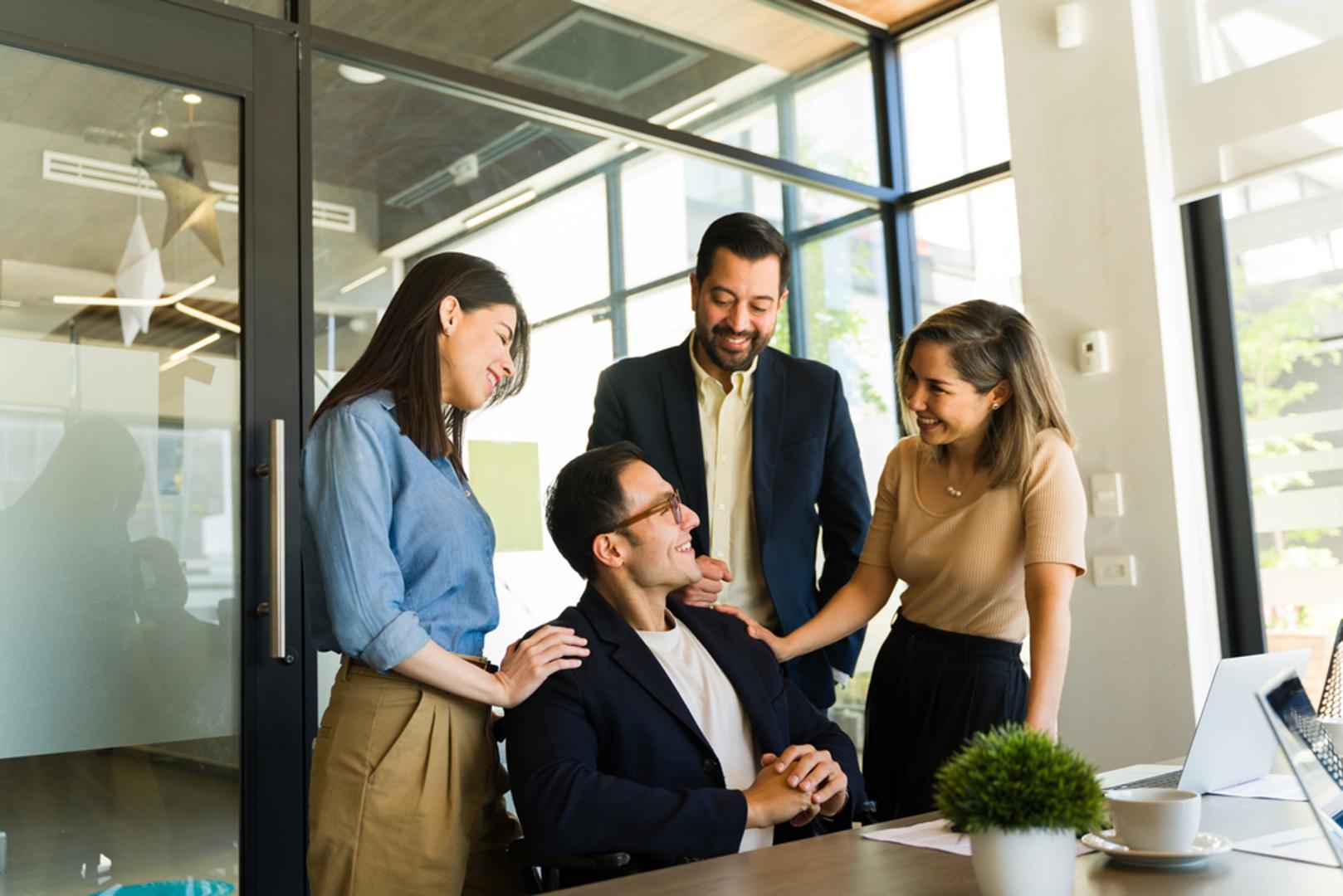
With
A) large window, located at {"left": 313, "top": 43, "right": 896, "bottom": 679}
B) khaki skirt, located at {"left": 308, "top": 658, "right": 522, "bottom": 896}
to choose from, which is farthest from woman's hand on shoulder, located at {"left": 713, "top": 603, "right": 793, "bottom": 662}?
large window, located at {"left": 313, "top": 43, "right": 896, "bottom": 679}

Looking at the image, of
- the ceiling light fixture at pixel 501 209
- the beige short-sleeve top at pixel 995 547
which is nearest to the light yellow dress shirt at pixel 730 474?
the beige short-sleeve top at pixel 995 547

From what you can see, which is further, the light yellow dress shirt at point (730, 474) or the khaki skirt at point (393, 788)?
the light yellow dress shirt at point (730, 474)

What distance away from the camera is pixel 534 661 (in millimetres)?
1856

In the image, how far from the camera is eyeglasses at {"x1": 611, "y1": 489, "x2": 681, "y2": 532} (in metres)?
2.08

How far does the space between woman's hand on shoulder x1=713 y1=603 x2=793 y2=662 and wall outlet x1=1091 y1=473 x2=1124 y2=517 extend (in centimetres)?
205

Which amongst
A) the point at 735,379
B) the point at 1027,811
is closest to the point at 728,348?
the point at 735,379

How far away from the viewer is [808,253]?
190 inches

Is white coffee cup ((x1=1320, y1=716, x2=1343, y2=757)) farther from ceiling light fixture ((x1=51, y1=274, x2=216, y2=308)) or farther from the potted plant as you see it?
ceiling light fixture ((x1=51, y1=274, x2=216, y2=308))

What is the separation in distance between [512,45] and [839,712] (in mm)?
2690

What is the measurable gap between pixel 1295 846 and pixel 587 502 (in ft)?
3.91

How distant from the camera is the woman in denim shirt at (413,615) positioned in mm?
1802

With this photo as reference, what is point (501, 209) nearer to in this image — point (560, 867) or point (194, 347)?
point (194, 347)

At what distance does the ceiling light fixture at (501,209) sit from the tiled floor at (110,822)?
5.72ft

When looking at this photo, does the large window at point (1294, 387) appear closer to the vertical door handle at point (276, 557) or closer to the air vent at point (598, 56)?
the air vent at point (598, 56)
